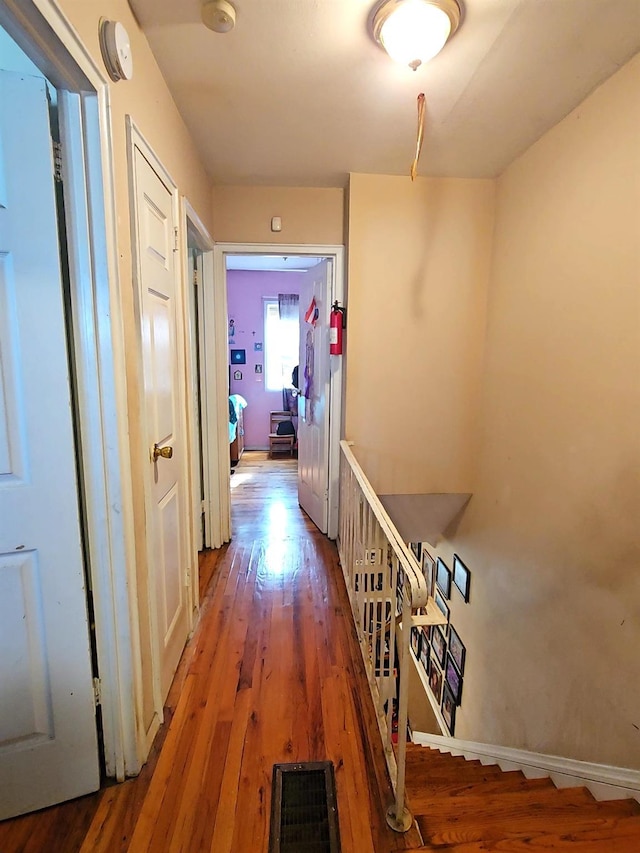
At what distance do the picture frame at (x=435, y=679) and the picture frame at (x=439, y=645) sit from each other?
9cm

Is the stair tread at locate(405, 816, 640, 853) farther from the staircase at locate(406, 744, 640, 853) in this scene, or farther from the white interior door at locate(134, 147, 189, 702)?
the white interior door at locate(134, 147, 189, 702)

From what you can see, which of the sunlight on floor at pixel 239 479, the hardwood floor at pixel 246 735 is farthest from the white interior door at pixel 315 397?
the sunlight on floor at pixel 239 479

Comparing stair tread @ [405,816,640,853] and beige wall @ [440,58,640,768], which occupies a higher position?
beige wall @ [440,58,640,768]

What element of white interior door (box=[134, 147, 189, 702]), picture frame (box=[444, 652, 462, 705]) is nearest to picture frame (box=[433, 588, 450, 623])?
picture frame (box=[444, 652, 462, 705])

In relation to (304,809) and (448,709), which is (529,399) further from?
(448,709)

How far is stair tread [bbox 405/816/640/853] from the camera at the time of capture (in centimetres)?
110

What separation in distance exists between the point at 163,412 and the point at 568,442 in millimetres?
1824

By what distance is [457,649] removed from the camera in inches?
132

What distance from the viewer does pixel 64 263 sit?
1068 millimetres

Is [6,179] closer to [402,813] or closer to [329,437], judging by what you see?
[402,813]

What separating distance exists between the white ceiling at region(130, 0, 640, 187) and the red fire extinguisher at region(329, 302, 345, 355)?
0.83m

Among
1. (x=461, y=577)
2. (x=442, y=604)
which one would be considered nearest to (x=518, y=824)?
(x=461, y=577)

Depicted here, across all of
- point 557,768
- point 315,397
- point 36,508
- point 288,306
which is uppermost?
point 288,306

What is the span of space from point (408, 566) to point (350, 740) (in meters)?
0.78
